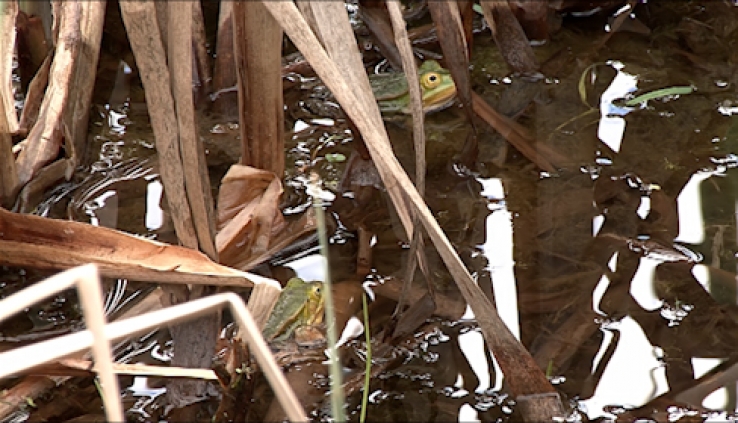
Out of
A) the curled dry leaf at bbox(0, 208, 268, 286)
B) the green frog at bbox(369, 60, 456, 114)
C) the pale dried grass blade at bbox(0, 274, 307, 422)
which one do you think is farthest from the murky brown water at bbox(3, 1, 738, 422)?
the pale dried grass blade at bbox(0, 274, 307, 422)

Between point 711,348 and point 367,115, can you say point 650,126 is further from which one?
point 367,115

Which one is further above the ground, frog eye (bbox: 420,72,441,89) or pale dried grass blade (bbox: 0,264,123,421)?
frog eye (bbox: 420,72,441,89)

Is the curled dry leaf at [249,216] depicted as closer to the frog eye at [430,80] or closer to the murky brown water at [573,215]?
the murky brown water at [573,215]

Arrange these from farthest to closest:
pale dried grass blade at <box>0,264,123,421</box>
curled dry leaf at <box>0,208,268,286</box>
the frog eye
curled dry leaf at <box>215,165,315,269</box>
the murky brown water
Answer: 1. the frog eye
2. curled dry leaf at <box>215,165,315,269</box>
3. the murky brown water
4. curled dry leaf at <box>0,208,268,286</box>
5. pale dried grass blade at <box>0,264,123,421</box>

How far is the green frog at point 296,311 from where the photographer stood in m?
2.09

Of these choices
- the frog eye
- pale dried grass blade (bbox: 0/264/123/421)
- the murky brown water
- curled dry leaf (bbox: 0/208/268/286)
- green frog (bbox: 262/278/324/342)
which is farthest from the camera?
the frog eye

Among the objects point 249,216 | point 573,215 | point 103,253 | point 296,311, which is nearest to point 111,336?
point 103,253

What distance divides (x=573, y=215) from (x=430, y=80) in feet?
2.89

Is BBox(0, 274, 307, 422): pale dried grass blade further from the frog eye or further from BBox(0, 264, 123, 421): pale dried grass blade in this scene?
the frog eye

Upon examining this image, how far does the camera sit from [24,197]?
7.98ft

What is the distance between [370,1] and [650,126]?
1.13m

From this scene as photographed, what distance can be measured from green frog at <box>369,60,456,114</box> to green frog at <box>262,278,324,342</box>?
1.02m

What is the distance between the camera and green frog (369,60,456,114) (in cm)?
305

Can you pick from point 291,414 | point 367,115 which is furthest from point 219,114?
point 291,414
